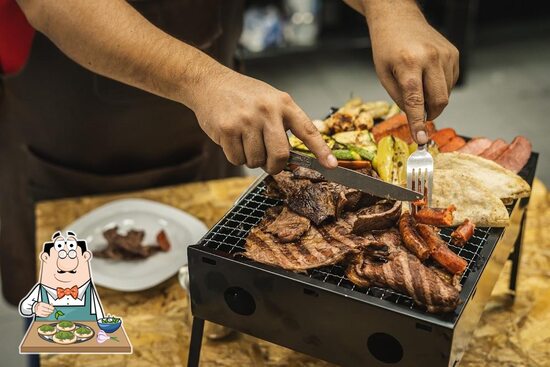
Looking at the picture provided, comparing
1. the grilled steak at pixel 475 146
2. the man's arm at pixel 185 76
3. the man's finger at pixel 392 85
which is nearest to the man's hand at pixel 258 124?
the man's arm at pixel 185 76

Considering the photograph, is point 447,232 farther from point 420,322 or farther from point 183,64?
point 183,64

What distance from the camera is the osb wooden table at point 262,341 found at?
1.97m

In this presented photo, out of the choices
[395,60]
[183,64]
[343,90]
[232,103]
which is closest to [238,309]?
[232,103]

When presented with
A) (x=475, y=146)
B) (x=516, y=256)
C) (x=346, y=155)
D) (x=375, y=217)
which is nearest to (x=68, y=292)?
(x=375, y=217)

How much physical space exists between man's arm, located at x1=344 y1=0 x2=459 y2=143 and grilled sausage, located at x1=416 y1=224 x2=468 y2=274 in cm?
25

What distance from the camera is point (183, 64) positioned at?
1.70 meters

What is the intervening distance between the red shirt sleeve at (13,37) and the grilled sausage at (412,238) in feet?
4.69

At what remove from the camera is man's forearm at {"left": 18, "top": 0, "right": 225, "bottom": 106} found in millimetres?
1695

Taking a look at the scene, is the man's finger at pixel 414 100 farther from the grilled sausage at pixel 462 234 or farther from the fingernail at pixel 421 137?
the grilled sausage at pixel 462 234

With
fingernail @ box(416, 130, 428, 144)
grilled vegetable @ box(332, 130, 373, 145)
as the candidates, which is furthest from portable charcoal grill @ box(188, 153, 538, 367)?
grilled vegetable @ box(332, 130, 373, 145)

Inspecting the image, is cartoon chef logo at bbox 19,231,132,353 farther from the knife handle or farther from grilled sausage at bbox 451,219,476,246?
grilled sausage at bbox 451,219,476,246

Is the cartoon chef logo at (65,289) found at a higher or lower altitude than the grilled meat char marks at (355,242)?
higher

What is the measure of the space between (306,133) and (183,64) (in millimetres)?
368

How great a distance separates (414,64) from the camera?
70.5 inches
